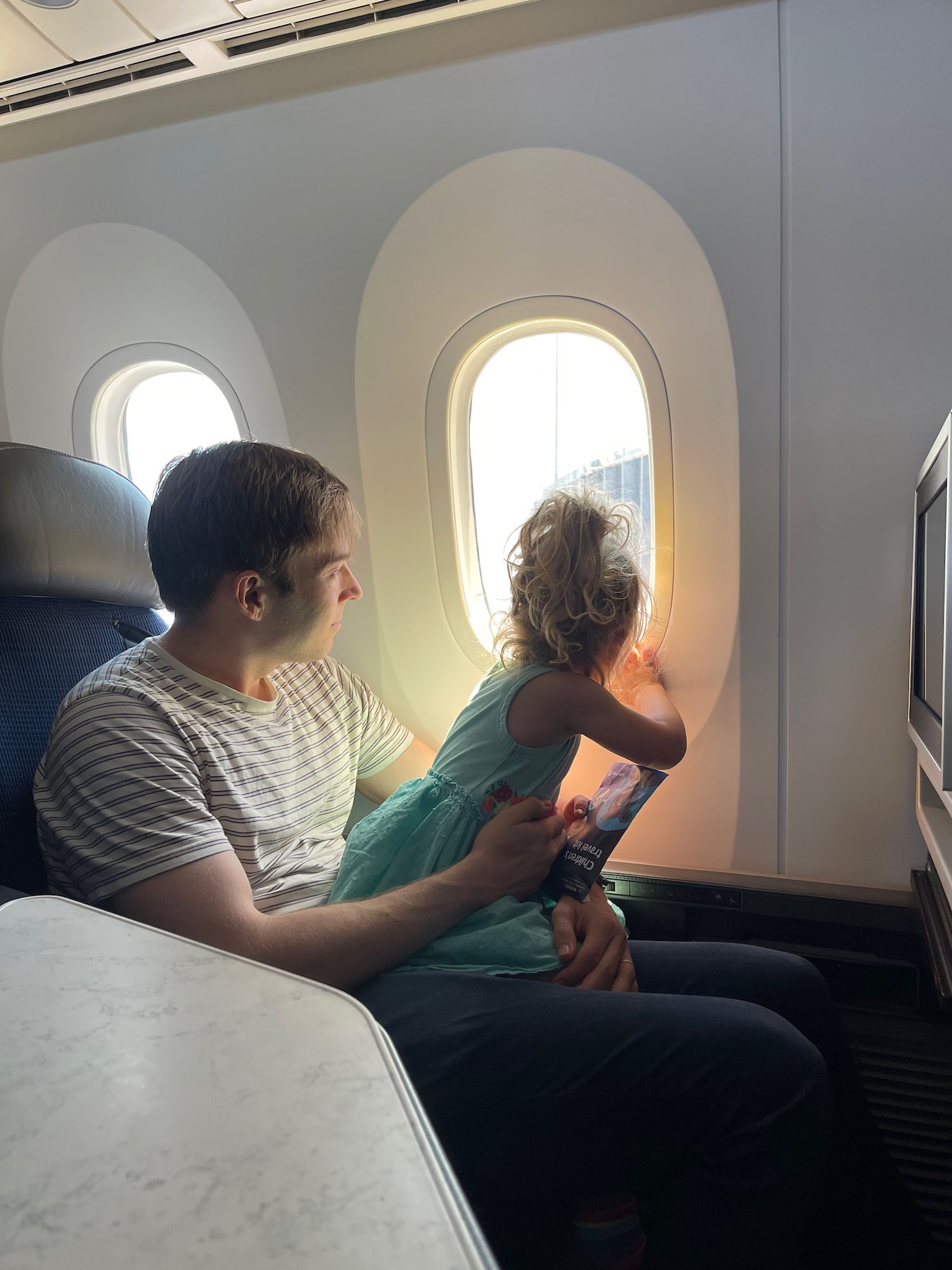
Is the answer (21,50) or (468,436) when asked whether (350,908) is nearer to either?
(468,436)

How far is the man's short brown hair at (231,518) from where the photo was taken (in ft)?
4.56

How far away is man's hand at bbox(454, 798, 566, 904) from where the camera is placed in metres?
1.38

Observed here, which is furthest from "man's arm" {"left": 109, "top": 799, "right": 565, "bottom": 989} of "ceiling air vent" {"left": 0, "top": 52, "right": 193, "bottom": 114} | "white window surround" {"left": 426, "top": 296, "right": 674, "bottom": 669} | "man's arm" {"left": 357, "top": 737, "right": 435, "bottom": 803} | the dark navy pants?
Result: "ceiling air vent" {"left": 0, "top": 52, "right": 193, "bottom": 114}

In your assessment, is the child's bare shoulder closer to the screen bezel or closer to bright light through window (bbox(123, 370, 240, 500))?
the screen bezel

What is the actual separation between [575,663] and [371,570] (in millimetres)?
875

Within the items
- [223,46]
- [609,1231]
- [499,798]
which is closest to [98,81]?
[223,46]

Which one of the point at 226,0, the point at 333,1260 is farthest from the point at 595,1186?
the point at 226,0

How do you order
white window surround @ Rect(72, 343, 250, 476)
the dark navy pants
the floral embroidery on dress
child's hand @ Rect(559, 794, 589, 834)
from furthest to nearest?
white window surround @ Rect(72, 343, 250, 476)
child's hand @ Rect(559, 794, 589, 834)
the floral embroidery on dress
the dark navy pants

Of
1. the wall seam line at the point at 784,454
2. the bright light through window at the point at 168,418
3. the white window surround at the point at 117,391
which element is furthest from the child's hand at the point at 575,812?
the bright light through window at the point at 168,418

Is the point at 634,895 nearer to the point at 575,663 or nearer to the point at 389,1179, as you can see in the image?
the point at 575,663

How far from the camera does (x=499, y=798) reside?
153 cm

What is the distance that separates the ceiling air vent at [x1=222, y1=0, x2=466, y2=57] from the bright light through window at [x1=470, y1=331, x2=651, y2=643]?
77cm

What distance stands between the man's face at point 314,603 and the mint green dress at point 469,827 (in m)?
0.33

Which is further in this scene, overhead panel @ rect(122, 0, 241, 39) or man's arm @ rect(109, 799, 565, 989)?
overhead panel @ rect(122, 0, 241, 39)
